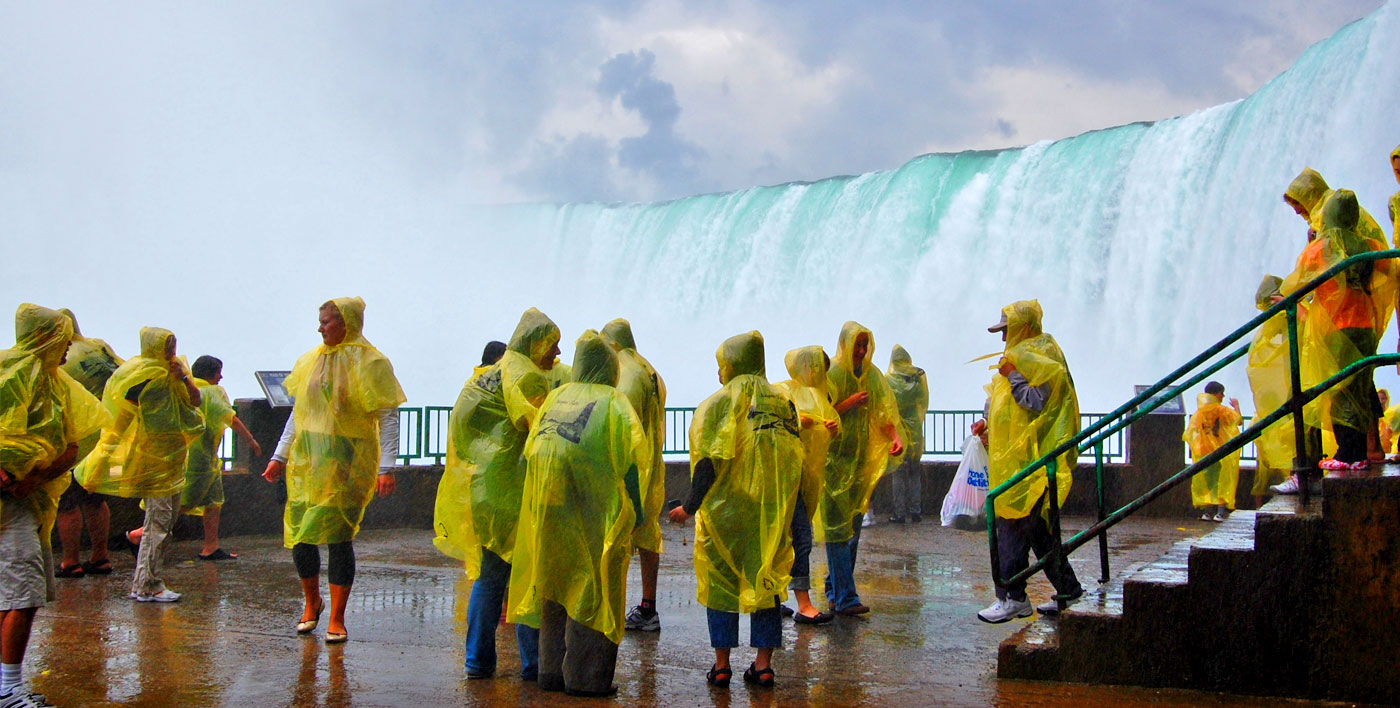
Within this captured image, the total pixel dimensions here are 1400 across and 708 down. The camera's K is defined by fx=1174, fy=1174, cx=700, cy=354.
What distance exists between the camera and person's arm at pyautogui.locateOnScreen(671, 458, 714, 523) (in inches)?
195

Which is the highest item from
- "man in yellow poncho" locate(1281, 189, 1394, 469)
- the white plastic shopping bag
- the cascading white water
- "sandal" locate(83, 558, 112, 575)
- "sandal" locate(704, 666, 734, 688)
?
the cascading white water

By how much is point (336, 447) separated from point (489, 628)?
1283 mm

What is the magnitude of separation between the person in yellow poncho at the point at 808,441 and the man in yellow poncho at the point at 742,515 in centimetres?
71

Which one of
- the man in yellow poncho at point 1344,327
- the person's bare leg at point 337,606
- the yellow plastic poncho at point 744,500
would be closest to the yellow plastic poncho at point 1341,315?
the man in yellow poncho at point 1344,327

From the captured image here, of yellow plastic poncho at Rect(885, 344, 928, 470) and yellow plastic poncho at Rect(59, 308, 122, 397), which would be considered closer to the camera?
yellow plastic poncho at Rect(59, 308, 122, 397)

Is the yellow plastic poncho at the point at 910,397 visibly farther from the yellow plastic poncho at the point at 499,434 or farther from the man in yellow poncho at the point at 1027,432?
the yellow plastic poncho at the point at 499,434

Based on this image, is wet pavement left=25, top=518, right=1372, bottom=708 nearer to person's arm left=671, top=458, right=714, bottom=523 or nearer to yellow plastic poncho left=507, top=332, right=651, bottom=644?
yellow plastic poncho left=507, top=332, right=651, bottom=644

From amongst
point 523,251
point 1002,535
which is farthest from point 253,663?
point 523,251

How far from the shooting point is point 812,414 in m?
6.20

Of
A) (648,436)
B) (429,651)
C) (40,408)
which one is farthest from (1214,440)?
(40,408)

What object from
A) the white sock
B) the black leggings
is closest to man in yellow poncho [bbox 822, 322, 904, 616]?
the black leggings

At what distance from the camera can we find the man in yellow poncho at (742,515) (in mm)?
4898

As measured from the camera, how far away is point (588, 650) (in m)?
4.57

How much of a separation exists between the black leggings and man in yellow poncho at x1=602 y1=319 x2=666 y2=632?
1.43 meters
